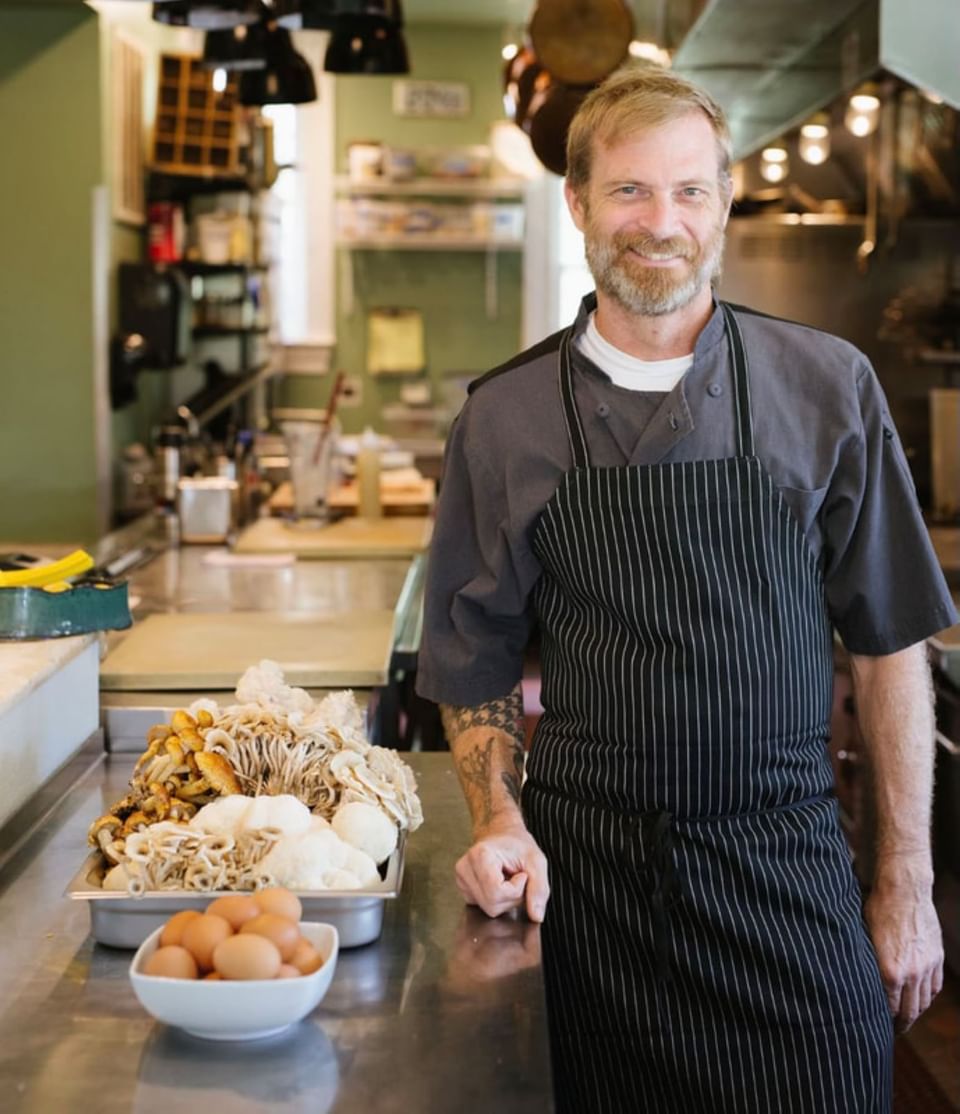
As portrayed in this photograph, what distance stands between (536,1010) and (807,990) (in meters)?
0.50

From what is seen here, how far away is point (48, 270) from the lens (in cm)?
Answer: 550

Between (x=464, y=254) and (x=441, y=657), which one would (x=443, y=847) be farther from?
(x=464, y=254)

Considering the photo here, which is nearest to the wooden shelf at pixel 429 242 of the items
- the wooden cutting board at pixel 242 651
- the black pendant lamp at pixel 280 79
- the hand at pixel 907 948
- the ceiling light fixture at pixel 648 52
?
the ceiling light fixture at pixel 648 52

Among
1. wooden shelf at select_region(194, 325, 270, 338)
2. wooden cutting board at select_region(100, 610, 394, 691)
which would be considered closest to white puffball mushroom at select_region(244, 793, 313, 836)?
wooden cutting board at select_region(100, 610, 394, 691)

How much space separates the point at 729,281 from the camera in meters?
5.91

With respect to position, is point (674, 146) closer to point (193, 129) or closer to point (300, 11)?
point (300, 11)

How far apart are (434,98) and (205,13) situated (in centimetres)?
561

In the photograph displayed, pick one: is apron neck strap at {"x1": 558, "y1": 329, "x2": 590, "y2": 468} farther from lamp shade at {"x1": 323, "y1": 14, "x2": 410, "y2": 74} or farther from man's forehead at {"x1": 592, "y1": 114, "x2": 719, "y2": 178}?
lamp shade at {"x1": 323, "y1": 14, "x2": 410, "y2": 74}

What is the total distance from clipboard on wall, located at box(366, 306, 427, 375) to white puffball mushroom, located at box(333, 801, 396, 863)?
7.64 metres

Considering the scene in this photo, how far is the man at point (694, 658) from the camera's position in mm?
1808

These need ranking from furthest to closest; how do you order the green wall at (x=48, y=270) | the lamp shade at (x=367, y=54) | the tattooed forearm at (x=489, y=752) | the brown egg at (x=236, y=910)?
the green wall at (x=48, y=270) < the lamp shade at (x=367, y=54) < the tattooed forearm at (x=489, y=752) < the brown egg at (x=236, y=910)

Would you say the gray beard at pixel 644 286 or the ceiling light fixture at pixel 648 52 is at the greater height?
the ceiling light fixture at pixel 648 52

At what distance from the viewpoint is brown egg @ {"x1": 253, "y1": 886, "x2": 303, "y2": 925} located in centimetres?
137

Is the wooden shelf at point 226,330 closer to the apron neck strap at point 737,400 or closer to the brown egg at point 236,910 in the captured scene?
the apron neck strap at point 737,400
